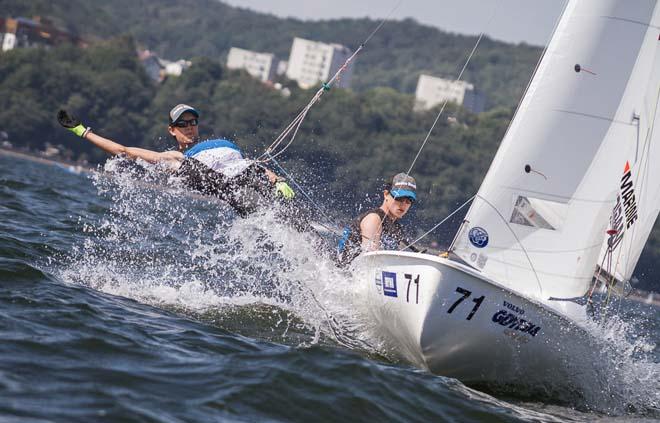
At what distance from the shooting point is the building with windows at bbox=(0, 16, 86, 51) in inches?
3324

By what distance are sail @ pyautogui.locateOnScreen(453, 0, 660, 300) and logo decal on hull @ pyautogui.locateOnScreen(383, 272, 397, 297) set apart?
0.78m

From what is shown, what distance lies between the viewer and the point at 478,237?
24.1 ft

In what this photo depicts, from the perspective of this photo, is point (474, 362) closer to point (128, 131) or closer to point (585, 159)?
point (585, 159)

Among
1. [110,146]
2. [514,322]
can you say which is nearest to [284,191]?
[110,146]

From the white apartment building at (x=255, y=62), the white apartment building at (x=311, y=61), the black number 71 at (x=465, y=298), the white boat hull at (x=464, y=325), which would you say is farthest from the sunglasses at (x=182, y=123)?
the white apartment building at (x=311, y=61)

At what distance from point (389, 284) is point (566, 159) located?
170 centimetres

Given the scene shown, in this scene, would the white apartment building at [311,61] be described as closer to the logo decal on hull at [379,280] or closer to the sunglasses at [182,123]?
the sunglasses at [182,123]

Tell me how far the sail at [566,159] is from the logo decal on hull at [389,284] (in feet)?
2.56

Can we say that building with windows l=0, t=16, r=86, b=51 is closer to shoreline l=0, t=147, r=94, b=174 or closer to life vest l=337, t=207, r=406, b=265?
shoreline l=0, t=147, r=94, b=174

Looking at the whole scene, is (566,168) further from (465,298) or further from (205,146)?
(205,146)

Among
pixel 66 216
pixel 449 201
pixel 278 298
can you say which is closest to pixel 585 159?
pixel 278 298

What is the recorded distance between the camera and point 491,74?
16625cm

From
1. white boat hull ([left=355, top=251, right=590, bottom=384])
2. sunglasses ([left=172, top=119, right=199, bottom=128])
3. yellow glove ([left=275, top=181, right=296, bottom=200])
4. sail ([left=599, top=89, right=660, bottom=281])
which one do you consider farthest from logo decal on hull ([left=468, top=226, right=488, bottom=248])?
sunglasses ([left=172, top=119, right=199, bottom=128])

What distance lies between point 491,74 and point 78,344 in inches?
6479
